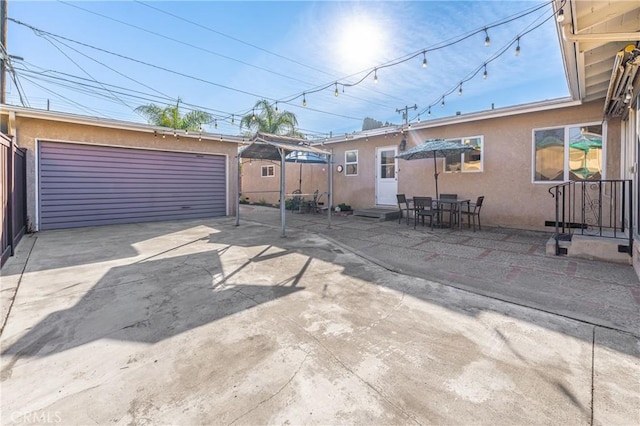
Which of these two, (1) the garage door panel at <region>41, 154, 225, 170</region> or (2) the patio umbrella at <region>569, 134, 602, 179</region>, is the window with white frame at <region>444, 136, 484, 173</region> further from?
(1) the garage door panel at <region>41, 154, 225, 170</region>

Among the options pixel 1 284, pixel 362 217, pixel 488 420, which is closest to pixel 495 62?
pixel 362 217

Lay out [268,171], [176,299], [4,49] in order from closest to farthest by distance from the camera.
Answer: [176,299], [4,49], [268,171]

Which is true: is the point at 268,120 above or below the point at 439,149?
above

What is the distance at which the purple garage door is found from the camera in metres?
7.89

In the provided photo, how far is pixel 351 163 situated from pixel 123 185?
8.16m

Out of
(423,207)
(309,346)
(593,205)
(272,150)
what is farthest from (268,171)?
(309,346)

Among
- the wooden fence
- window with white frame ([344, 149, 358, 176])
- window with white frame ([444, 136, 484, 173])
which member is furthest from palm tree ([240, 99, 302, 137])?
the wooden fence

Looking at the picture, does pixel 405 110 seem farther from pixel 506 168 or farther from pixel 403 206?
pixel 506 168

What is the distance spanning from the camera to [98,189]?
28.0 ft

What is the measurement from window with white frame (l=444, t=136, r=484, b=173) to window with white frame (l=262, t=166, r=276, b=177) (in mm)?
10526

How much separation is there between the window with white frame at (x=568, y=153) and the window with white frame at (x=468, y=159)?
128cm

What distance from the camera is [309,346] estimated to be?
2299mm

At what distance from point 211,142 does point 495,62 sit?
9.35m

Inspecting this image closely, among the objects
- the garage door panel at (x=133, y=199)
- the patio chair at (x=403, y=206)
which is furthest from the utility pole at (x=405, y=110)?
the garage door panel at (x=133, y=199)
